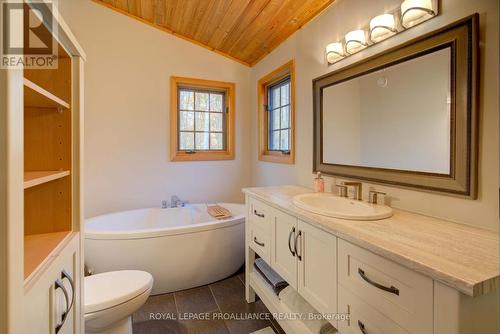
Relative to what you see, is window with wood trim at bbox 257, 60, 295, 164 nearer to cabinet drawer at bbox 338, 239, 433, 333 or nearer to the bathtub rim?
the bathtub rim

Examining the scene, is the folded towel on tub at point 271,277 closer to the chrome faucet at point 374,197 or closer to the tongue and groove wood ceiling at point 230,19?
the chrome faucet at point 374,197

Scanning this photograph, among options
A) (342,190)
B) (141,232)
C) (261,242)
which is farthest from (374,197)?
(141,232)

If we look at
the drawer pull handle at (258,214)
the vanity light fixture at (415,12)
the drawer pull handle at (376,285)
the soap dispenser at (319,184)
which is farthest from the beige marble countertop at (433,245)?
the vanity light fixture at (415,12)

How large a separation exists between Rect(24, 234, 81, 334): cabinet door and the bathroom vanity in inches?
40.8

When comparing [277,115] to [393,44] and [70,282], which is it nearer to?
[393,44]

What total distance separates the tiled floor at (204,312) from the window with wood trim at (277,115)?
1.34 m

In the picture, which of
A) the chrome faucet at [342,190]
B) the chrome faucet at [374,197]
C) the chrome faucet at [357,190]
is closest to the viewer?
the chrome faucet at [374,197]

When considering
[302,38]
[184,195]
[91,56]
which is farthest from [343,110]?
[91,56]

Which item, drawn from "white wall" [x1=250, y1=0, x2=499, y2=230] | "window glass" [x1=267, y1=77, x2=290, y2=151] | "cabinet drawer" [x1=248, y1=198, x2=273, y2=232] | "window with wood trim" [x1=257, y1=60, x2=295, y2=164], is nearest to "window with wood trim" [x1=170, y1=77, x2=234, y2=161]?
"window with wood trim" [x1=257, y1=60, x2=295, y2=164]

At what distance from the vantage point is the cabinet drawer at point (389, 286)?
2.46 ft

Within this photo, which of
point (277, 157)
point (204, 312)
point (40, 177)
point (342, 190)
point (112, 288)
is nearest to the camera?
point (40, 177)

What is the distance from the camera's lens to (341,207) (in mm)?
1584

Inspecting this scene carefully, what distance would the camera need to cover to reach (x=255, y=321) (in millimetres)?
1856

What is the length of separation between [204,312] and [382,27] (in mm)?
2284
